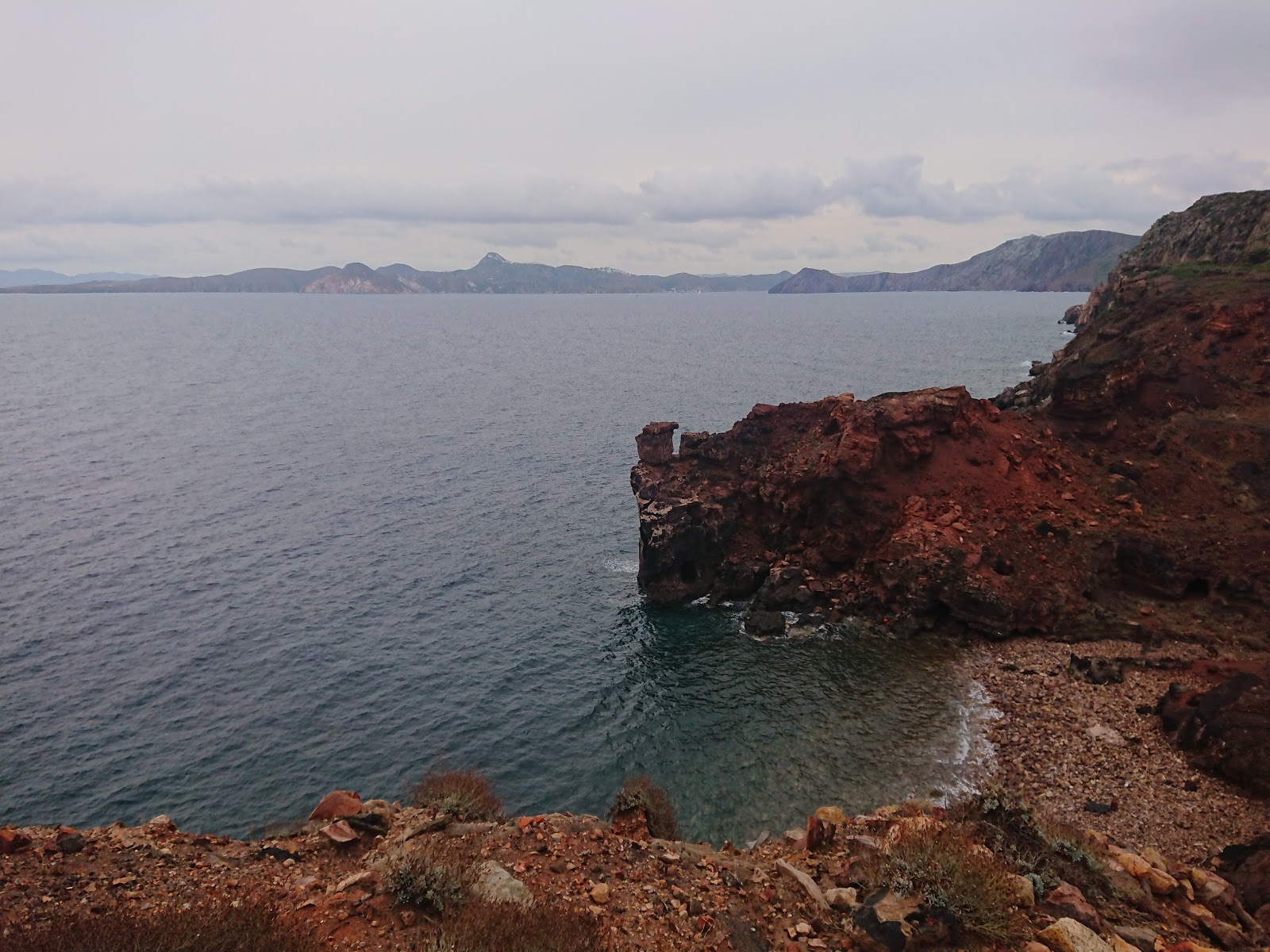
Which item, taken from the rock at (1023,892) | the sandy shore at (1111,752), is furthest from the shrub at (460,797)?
the sandy shore at (1111,752)

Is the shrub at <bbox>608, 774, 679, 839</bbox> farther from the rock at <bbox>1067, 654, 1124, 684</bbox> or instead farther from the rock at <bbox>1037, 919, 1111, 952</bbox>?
the rock at <bbox>1067, 654, 1124, 684</bbox>

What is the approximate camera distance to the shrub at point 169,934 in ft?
32.6

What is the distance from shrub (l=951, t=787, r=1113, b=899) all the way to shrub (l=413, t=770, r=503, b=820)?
11.4m

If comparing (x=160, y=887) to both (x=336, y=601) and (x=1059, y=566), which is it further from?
(x=1059, y=566)

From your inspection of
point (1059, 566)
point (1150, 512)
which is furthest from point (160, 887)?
point (1150, 512)

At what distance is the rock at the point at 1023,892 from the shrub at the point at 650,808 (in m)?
8.85

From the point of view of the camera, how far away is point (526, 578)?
153 feet

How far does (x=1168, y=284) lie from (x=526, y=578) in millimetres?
62402

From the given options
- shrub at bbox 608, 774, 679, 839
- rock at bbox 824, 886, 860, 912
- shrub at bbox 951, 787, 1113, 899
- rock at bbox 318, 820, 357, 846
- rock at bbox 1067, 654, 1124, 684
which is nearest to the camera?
rock at bbox 824, 886, 860, 912

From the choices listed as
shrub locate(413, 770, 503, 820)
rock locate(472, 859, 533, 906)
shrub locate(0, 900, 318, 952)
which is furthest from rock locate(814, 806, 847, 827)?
shrub locate(0, 900, 318, 952)

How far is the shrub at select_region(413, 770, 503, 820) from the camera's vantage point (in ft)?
61.6

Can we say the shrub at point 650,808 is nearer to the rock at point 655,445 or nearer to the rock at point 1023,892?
the rock at point 1023,892

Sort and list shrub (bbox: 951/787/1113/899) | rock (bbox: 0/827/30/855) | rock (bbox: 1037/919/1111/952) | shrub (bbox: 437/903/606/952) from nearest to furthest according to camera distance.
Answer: shrub (bbox: 437/903/606/952), rock (bbox: 1037/919/1111/952), shrub (bbox: 951/787/1113/899), rock (bbox: 0/827/30/855)

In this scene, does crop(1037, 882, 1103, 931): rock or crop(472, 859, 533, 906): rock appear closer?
crop(472, 859, 533, 906): rock
